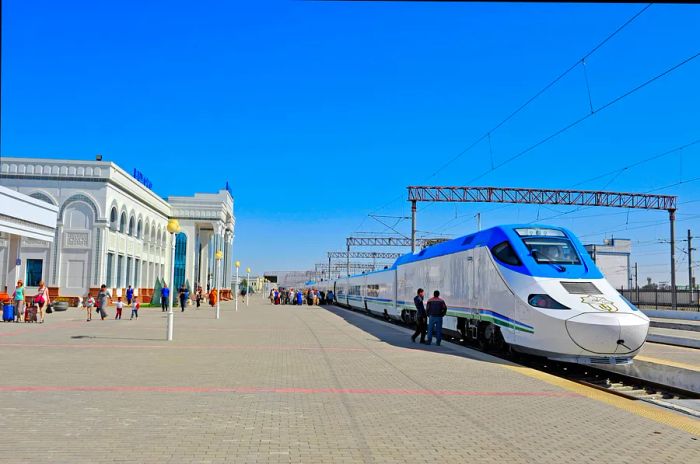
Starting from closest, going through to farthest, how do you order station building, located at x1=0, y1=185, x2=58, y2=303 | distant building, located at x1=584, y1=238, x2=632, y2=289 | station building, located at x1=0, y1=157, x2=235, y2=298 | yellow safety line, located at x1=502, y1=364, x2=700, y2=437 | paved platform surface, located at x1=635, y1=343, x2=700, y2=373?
yellow safety line, located at x1=502, y1=364, x2=700, y2=437 → paved platform surface, located at x1=635, y1=343, x2=700, y2=373 → station building, located at x1=0, y1=185, x2=58, y2=303 → station building, located at x1=0, y1=157, x2=235, y2=298 → distant building, located at x1=584, y1=238, x2=632, y2=289

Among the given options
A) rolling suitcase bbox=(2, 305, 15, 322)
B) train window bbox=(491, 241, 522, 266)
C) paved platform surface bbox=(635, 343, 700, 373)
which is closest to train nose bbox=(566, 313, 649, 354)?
paved platform surface bbox=(635, 343, 700, 373)

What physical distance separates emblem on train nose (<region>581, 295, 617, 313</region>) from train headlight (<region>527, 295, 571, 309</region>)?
504 mm

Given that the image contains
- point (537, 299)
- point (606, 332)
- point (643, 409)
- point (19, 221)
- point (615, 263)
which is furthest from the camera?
point (615, 263)

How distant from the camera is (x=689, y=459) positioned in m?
5.79

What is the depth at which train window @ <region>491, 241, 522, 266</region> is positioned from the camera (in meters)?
14.0

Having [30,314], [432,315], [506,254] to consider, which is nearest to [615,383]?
[506,254]

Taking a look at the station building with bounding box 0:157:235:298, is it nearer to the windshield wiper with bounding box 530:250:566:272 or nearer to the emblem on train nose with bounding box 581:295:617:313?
the windshield wiper with bounding box 530:250:566:272

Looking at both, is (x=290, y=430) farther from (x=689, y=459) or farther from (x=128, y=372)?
(x=128, y=372)

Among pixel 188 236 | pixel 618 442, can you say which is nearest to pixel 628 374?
pixel 618 442

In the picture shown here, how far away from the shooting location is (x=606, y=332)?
11.7 metres

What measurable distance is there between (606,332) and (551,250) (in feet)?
9.35

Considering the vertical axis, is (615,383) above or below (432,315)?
below

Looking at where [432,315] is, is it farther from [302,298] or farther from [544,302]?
[302,298]

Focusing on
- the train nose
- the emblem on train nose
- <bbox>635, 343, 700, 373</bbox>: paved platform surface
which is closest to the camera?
the train nose
